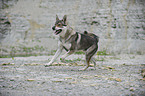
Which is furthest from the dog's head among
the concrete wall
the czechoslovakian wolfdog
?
the concrete wall

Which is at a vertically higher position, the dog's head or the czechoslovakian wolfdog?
the dog's head

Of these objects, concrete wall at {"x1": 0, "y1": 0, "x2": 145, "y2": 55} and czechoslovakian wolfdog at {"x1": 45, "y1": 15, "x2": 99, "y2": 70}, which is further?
concrete wall at {"x1": 0, "y1": 0, "x2": 145, "y2": 55}

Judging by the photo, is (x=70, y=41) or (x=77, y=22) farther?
(x=77, y=22)

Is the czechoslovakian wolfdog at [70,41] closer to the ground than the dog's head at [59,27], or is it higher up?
closer to the ground

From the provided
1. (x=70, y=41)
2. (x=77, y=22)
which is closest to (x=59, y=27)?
(x=70, y=41)

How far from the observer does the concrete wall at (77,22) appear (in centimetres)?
1928

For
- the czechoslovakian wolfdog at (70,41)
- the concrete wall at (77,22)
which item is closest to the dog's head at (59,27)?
the czechoslovakian wolfdog at (70,41)

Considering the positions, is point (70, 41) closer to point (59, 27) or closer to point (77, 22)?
point (59, 27)

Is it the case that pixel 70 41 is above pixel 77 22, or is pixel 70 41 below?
below

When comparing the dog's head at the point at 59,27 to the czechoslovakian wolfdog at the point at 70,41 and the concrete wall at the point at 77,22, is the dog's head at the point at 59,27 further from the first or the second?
the concrete wall at the point at 77,22

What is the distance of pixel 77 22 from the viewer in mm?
20438

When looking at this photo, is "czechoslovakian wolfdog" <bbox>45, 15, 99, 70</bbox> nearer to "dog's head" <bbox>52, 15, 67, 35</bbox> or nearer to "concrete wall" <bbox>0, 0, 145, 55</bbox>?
"dog's head" <bbox>52, 15, 67, 35</bbox>

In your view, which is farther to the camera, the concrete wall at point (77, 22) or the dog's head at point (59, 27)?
the concrete wall at point (77, 22)

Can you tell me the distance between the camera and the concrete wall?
63.3ft
